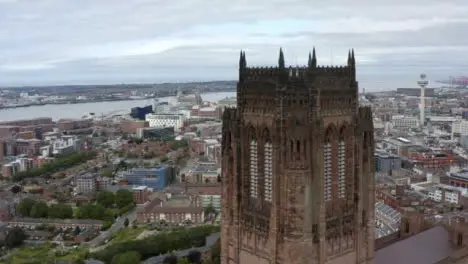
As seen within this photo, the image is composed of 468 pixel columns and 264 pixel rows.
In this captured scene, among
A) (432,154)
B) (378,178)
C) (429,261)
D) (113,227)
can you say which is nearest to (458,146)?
(432,154)

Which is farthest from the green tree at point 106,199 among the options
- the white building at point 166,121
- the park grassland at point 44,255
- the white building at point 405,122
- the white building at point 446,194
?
the white building at point 405,122

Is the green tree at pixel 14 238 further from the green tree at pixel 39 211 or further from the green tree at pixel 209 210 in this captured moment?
the green tree at pixel 209 210

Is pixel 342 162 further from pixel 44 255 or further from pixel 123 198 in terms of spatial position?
pixel 123 198

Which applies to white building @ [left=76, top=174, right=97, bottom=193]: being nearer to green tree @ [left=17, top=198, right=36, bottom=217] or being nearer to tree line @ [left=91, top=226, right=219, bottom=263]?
green tree @ [left=17, top=198, right=36, bottom=217]

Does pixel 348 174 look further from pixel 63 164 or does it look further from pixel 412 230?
pixel 63 164

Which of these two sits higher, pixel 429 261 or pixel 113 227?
pixel 429 261

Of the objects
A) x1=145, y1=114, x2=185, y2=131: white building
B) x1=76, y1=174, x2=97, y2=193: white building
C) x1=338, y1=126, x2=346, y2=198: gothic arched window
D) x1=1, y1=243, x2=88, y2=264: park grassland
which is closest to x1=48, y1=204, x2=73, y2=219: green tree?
x1=1, y1=243, x2=88, y2=264: park grassland
